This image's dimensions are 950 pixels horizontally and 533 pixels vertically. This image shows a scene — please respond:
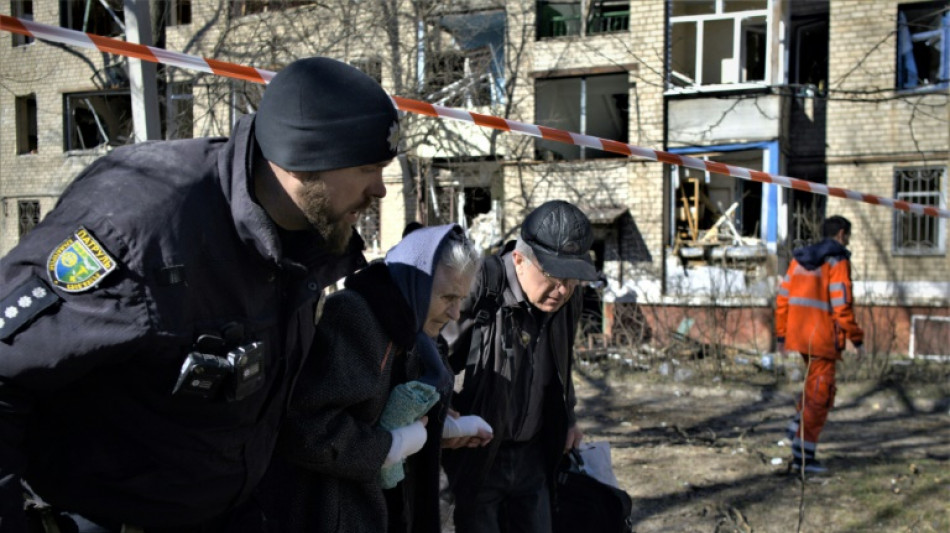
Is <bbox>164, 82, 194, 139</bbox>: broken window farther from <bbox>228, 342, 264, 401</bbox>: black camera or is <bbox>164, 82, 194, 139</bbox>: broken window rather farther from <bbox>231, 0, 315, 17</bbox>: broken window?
<bbox>228, 342, 264, 401</bbox>: black camera

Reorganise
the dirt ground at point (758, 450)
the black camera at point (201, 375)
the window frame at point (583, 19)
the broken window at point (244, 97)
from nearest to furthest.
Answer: the black camera at point (201, 375), the dirt ground at point (758, 450), the broken window at point (244, 97), the window frame at point (583, 19)

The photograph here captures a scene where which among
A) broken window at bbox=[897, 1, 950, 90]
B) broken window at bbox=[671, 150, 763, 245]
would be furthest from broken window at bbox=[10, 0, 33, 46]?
broken window at bbox=[897, 1, 950, 90]

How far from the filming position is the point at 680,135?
54.7 feet

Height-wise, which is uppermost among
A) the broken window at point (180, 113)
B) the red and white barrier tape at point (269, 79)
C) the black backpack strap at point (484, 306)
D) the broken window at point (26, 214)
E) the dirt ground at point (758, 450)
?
the broken window at point (180, 113)

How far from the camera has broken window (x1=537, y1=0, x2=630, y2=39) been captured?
17.3 meters

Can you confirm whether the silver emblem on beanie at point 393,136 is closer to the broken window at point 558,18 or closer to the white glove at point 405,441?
the white glove at point 405,441

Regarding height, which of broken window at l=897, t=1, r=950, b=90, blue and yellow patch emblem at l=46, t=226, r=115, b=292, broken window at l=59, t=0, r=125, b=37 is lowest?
blue and yellow patch emblem at l=46, t=226, r=115, b=292

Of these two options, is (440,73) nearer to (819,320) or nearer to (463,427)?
(819,320)

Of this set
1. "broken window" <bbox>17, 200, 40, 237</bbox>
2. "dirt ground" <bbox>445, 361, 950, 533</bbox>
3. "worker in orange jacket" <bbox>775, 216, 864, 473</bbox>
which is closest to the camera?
"dirt ground" <bbox>445, 361, 950, 533</bbox>

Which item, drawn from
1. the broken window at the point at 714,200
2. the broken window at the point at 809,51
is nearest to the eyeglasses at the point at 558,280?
the broken window at the point at 714,200

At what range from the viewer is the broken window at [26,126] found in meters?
14.3

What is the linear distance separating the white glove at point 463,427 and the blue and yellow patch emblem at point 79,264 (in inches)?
55.1

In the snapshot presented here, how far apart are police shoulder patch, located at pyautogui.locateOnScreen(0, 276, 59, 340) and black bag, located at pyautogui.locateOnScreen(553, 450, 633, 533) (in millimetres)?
2534

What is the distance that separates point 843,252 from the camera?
6.56 m
